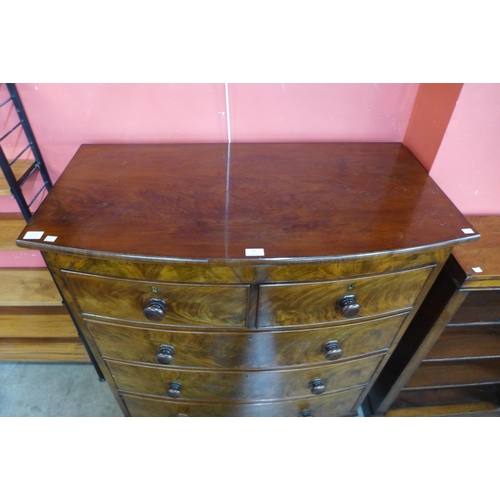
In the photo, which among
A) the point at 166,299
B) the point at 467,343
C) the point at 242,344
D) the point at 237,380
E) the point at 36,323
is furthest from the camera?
the point at 36,323

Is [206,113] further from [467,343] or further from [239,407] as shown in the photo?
[467,343]

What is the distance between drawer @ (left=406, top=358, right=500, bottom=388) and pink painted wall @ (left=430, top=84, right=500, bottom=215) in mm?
593

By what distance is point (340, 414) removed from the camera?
123 cm

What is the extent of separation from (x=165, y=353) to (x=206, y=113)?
2.19 feet

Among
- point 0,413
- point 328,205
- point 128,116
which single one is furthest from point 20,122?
point 0,413

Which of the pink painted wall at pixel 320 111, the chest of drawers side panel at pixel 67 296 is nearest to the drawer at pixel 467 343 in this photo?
the pink painted wall at pixel 320 111

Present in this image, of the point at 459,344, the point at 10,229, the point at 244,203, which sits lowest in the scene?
the point at 459,344

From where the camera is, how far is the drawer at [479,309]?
41.9 inches

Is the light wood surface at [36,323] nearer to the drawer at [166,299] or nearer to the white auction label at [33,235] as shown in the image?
the drawer at [166,299]

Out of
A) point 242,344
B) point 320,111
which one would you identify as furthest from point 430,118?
point 242,344

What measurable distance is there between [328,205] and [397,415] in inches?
39.0

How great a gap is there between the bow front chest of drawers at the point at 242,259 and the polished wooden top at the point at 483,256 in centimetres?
15

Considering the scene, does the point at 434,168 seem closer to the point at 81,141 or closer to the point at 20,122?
the point at 81,141

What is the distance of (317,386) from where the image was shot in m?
1.04
